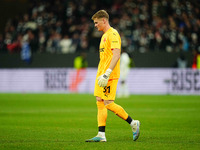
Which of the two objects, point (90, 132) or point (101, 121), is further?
point (90, 132)

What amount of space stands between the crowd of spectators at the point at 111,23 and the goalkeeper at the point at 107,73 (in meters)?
18.9

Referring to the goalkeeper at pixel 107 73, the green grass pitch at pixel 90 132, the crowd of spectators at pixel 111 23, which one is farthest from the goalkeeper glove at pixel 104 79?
the crowd of spectators at pixel 111 23

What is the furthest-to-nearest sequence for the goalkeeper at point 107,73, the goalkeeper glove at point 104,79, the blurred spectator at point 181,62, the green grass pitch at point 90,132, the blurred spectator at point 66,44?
the blurred spectator at point 66,44 < the blurred spectator at point 181,62 < the goalkeeper at point 107,73 < the goalkeeper glove at point 104,79 < the green grass pitch at point 90,132

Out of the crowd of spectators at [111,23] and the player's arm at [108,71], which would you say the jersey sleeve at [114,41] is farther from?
the crowd of spectators at [111,23]

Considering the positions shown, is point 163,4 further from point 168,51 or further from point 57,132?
point 57,132

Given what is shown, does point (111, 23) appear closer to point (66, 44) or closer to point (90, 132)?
point (66, 44)

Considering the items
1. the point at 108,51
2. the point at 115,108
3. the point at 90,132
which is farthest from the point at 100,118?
the point at 90,132

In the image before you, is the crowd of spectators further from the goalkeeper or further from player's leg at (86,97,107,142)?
player's leg at (86,97,107,142)

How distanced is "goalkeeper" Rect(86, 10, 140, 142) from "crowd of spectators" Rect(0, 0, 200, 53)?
18929mm

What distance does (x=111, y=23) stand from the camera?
30266 millimetres

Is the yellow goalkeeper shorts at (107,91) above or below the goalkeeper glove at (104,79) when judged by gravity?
below

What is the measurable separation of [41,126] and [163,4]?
1961cm

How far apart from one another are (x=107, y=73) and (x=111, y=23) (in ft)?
71.7

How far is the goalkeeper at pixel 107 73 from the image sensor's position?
A: 8820 millimetres
